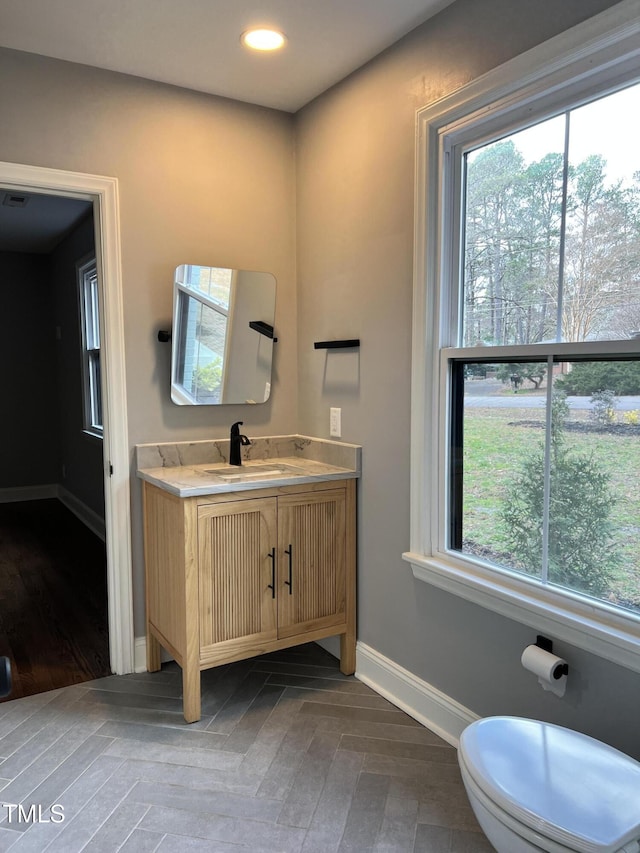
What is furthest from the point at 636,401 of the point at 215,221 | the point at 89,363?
the point at 89,363

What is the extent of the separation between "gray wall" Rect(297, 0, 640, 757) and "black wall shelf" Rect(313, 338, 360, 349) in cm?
4

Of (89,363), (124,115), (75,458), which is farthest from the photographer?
(75,458)

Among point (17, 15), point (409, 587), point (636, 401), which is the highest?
point (17, 15)

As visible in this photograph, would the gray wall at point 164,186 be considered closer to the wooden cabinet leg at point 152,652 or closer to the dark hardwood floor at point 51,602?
the wooden cabinet leg at point 152,652

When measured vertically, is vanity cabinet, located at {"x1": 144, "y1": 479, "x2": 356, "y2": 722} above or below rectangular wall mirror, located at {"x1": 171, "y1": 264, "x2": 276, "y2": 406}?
below

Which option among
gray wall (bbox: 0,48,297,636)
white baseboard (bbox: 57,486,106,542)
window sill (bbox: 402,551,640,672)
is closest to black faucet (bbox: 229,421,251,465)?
gray wall (bbox: 0,48,297,636)

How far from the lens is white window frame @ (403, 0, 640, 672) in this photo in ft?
5.23

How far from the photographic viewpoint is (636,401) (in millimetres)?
1601

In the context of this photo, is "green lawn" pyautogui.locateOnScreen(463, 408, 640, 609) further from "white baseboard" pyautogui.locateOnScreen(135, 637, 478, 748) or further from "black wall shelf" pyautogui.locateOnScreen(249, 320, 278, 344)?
"black wall shelf" pyautogui.locateOnScreen(249, 320, 278, 344)

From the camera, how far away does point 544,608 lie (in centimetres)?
177

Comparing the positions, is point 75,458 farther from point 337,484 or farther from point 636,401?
point 636,401

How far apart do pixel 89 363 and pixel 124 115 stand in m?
2.89

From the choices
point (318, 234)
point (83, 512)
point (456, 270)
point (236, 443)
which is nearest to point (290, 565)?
point (236, 443)

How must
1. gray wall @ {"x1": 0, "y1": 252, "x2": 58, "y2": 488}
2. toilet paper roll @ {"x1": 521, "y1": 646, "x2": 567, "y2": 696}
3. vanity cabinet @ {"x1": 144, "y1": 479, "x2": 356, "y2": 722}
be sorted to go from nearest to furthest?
toilet paper roll @ {"x1": 521, "y1": 646, "x2": 567, "y2": 696} < vanity cabinet @ {"x1": 144, "y1": 479, "x2": 356, "y2": 722} < gray wall @ {"x1": 0, "y1": 252, "x2": 58, "y2": 488}
